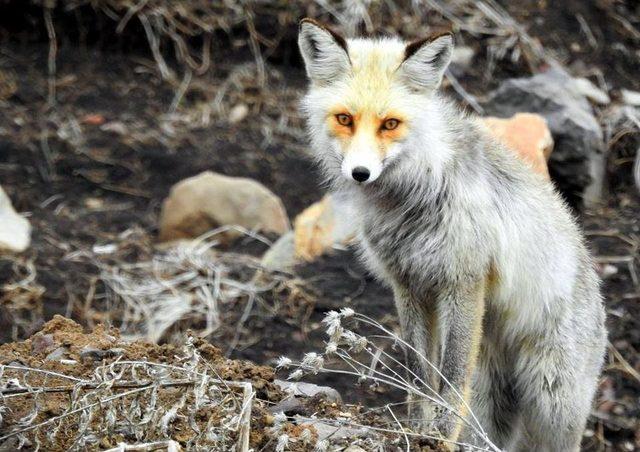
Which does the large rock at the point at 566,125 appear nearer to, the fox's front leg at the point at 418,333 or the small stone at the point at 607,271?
the small stone at the point at 607,271

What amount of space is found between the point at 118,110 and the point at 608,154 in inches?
202

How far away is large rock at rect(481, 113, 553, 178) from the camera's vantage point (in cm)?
786

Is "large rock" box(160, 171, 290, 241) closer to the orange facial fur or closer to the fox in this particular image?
the fox

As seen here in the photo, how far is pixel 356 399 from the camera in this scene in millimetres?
6910

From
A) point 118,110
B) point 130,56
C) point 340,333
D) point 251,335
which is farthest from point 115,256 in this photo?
point 340,333

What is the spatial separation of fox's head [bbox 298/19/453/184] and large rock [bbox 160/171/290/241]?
12.3 feet

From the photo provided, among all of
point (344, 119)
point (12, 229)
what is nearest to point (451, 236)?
point (344, 119)

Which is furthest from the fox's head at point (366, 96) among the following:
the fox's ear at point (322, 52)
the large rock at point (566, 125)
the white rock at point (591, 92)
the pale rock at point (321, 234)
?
the white rock at point (591, 92)

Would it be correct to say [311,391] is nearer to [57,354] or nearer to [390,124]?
[57,354]

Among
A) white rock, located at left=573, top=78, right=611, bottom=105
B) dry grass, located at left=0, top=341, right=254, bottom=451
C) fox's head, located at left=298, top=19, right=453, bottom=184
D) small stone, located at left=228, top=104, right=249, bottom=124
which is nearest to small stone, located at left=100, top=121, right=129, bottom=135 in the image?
small stone, located at left=228, top=104, right=249, bottom=124

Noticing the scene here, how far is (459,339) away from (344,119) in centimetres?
127

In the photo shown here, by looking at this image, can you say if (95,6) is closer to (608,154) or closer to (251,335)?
(251,335)

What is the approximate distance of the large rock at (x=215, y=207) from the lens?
8.88m

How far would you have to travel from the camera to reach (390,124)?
4805 mm
